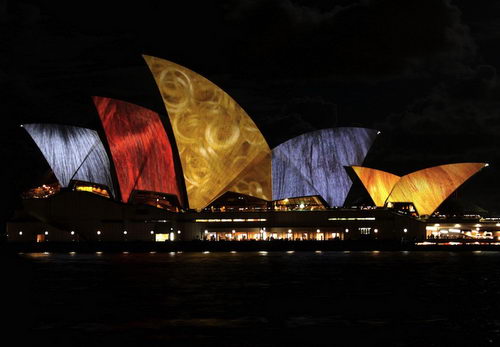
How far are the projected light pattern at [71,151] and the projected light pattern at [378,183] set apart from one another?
30.2 m

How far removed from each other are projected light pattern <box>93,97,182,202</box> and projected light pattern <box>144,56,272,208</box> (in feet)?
7.16

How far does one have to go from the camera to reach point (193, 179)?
81.8 meters

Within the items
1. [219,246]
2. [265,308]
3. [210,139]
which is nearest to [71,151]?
[210,139]

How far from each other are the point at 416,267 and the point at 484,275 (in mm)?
7603

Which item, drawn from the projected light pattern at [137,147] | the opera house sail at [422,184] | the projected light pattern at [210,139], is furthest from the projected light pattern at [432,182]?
the projected light pattern at [137,147]

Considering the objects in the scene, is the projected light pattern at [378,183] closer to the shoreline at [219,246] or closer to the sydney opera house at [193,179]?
the sydney opera house at [193,179]

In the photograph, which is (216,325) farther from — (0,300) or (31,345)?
(0,300)

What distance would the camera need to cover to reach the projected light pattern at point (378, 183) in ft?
293

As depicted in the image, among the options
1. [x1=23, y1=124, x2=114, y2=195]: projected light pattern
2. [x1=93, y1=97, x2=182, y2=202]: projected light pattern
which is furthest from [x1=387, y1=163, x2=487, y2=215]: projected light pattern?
[x1=23, y1=124, x2=114, y2=195]: projected light pattern

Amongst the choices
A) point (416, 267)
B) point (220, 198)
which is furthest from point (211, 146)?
point (416, 267)

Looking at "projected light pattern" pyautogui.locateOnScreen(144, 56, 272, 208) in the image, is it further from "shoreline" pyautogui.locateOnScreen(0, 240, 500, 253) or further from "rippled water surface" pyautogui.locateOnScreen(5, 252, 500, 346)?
"rippled water surface" pyautogui.locateOnScreen(5, 252, 500, 346)

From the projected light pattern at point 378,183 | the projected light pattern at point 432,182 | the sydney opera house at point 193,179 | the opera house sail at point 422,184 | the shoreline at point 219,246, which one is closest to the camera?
the sydney opera house at point 193,179

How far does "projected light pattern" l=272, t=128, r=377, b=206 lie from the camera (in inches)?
3246

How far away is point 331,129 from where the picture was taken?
8225 centimetres
